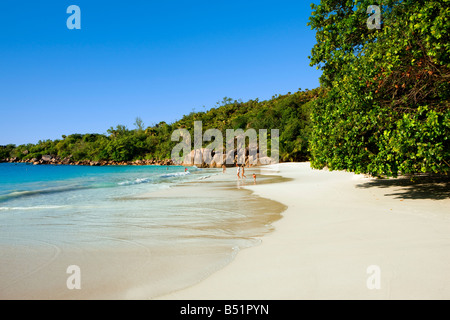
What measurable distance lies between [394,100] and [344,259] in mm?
7438

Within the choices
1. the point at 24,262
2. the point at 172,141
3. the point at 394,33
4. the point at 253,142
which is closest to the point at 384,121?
the point at 394,33

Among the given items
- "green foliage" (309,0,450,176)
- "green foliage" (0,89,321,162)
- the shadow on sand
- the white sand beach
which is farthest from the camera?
"green foliage" (0,89,321,162)

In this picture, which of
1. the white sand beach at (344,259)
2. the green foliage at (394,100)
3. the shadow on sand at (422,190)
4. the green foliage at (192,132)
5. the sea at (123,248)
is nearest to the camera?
the white sand beach at (344,259)

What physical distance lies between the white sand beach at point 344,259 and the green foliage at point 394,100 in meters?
1.99

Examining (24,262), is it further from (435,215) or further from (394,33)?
(394,33)

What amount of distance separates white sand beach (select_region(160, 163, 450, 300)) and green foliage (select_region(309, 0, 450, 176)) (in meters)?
1.99

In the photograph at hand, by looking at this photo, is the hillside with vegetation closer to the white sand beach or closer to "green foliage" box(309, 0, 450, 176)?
"green foliage" box(309, 0, 450, 176)

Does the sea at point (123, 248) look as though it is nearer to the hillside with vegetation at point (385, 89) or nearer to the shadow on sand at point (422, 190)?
the hillside with vegetation at point (385, 89)

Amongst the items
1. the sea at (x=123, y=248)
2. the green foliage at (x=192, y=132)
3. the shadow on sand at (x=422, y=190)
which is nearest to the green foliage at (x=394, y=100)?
the shadow on sand at (x=422, y=190)

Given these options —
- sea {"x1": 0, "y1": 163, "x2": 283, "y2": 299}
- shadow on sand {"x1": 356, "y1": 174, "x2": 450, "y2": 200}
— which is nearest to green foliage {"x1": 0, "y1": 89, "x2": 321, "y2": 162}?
shadow on sand {"x1": 356, "y1": 174, "x2": 450, "y2": 200}

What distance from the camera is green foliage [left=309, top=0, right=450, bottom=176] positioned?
8.75 m

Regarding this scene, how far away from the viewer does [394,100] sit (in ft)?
34.0

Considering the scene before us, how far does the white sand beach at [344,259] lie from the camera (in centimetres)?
409
